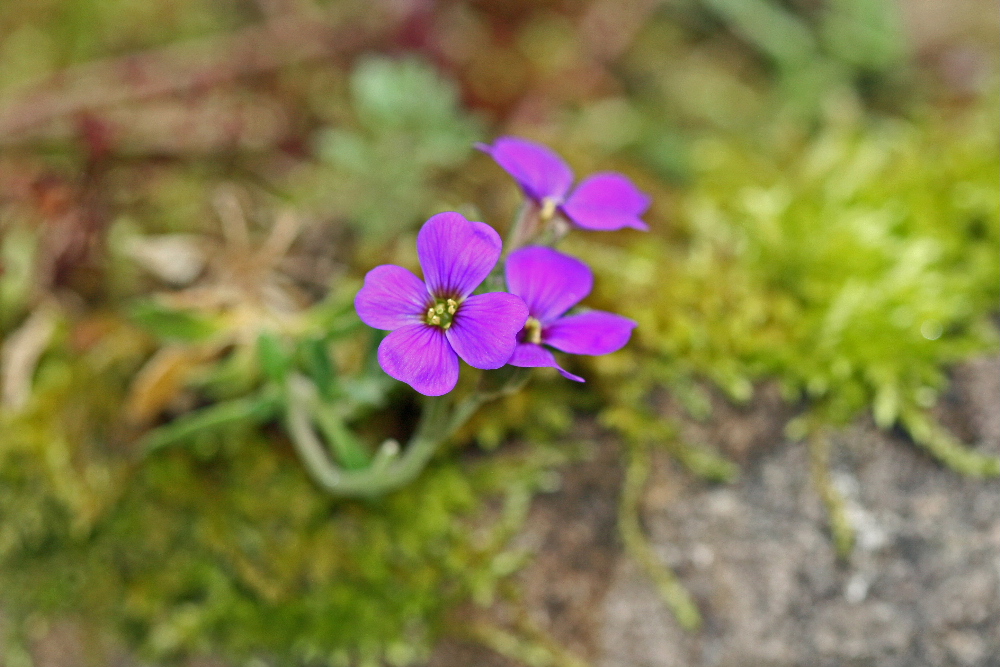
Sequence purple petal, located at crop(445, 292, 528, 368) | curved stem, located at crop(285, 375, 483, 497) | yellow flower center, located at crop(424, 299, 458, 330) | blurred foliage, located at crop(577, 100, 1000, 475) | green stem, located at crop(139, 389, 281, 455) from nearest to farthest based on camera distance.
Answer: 1. purple petal, located at crop(445, 292, 528, 368)
2. yellow flower center, located at crop(424, 299, 458, 330)
3. curved stem, located at crop(285, 375, 483, 497)
4. green stem, located at crop(139, 389, 281, 455)
5. blurred foliage, located at crop(577, 100, 1000, 475)

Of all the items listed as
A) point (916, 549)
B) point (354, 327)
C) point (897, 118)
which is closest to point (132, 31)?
point (354, 327)

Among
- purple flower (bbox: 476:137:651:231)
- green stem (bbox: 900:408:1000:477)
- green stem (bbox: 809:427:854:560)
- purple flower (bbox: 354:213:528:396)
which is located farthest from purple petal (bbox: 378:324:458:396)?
green stem (bbox: 900:408:1000:477)

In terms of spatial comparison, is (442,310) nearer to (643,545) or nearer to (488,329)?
(488,329)

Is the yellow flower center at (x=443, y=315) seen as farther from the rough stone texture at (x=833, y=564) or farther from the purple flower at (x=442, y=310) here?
the rough stone texture at (x=833, y=564)

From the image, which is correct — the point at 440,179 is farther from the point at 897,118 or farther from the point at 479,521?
the point at 897,118

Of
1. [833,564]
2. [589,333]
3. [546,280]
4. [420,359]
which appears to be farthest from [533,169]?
[833,564]

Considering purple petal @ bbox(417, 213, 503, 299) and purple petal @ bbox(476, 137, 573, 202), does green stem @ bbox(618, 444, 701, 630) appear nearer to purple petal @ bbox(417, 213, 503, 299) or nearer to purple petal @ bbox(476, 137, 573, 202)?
purple petal @ bbox(476, 137, 573, 202)
